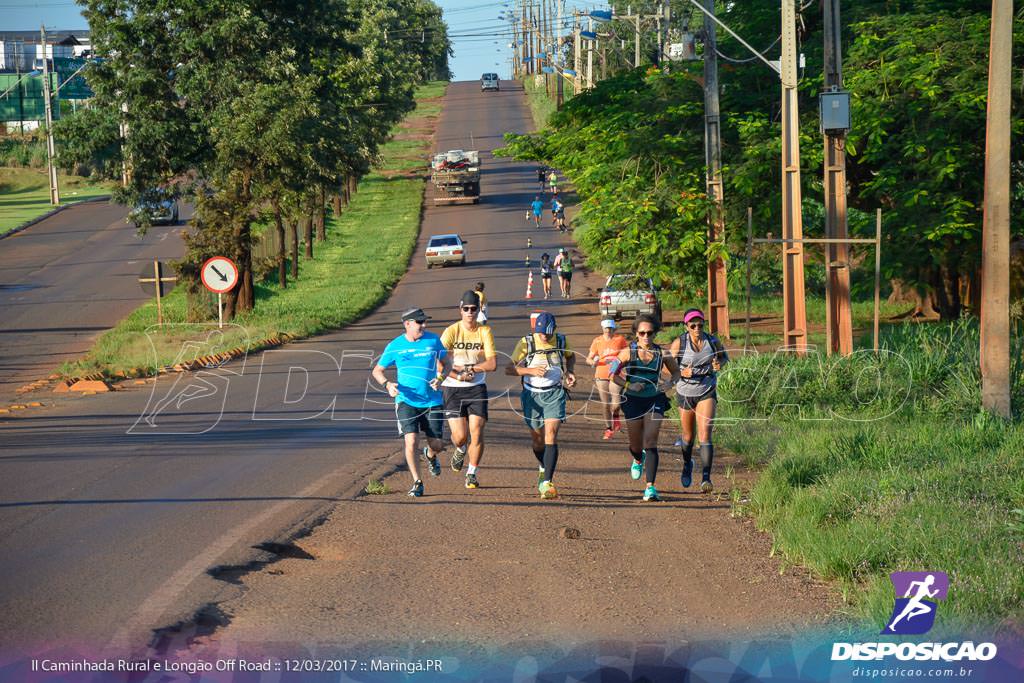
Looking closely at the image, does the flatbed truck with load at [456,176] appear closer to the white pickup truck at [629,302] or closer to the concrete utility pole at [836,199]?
the white pickup truck at [629,302]

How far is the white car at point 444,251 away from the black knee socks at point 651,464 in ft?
135

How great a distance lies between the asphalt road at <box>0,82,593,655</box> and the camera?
26.0 ft

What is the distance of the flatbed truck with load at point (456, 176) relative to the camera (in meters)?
72.9

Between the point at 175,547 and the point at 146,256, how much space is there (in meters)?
49.1

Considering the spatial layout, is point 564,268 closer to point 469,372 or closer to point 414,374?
point 469,372

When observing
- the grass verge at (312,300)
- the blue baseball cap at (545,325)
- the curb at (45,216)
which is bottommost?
the grass verge at (312,300)

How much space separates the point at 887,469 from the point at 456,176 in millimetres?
62085

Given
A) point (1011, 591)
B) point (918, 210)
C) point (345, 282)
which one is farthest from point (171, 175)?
point (1011, 591)

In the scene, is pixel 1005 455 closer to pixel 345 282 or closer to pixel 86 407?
pixel 86 407

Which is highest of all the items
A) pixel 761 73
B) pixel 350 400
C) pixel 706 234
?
pixel 761 73

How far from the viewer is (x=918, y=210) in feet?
83.7

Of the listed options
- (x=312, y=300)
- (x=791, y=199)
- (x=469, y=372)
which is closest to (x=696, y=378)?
(x=469, y=372)

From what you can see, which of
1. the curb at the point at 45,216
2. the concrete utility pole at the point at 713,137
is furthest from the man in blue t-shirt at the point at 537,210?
the concrete utility pole at the point at 713,137

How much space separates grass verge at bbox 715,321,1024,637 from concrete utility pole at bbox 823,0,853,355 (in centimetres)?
106
